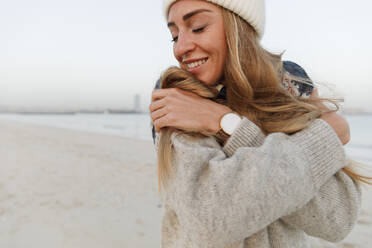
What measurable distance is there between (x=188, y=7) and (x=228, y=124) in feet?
1.88

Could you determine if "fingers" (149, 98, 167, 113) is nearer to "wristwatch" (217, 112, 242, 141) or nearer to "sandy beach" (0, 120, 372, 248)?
"wristwatch" (217, 112, 242, 141)

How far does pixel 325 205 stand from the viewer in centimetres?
88

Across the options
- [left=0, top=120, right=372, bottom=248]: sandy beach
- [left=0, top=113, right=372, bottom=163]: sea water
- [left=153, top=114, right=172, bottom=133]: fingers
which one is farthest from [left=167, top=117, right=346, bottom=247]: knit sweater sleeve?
[left=0, top=113, right=372, bottom=163]: sea water

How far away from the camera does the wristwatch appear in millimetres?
946

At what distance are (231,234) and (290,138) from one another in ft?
1.37

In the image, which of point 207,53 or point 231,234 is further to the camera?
point 207,53

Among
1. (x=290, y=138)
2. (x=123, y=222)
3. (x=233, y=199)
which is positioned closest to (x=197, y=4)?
(x=290, y=138)

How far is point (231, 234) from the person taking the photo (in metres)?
0.74

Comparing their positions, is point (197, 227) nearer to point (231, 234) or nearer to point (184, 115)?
point (231, 234)

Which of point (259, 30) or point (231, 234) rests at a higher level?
point (259, 30)

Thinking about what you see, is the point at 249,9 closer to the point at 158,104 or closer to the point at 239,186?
the point at 158,104

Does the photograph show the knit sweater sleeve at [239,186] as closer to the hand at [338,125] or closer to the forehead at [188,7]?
the hand at [338,125]

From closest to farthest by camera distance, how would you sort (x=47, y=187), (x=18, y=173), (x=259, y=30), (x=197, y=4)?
(x=197, y=4) < (x=259, y=30) < (x=47, y=187) < (x=18, y=173)

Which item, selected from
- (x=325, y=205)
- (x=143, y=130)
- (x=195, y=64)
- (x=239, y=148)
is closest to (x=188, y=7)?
(x=195, y=64)
